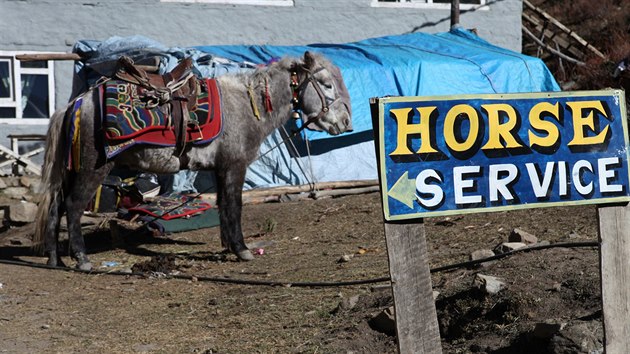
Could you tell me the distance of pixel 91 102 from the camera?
10.3 metres

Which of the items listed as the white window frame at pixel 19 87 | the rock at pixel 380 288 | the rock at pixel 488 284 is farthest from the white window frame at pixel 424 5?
the rock at pixel 488 284

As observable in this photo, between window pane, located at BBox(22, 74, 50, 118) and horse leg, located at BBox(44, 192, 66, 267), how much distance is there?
7460mm

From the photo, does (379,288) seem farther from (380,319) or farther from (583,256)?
(583,256)

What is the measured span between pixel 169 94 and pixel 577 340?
5876 millimetres

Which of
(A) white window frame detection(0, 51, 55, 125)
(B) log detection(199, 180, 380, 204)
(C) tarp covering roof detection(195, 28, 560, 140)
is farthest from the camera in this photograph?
(A) white window frame detection(0, 51, 55, 125)

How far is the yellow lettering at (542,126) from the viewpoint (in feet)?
16.7

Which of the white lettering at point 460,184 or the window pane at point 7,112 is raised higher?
the white lettering at point 460,184

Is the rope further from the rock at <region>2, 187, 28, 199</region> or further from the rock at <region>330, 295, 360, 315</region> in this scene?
the rock at <region>2, 187, 28, 199</region>

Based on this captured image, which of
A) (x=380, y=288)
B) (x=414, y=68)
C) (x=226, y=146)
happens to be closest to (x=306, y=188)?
(x=414, y=68)

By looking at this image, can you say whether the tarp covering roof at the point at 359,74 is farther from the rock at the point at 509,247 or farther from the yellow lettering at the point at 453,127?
the yellow lettering at the point at 453,127

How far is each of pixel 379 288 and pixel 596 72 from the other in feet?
54.7

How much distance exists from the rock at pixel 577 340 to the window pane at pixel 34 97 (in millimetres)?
13575

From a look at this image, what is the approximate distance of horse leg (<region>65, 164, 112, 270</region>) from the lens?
10.3m

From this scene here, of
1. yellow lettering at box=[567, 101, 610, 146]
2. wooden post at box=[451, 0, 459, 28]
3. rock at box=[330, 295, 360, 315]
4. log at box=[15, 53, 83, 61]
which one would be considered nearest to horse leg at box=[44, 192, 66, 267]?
log at box=[15, 53, 83, 61]
